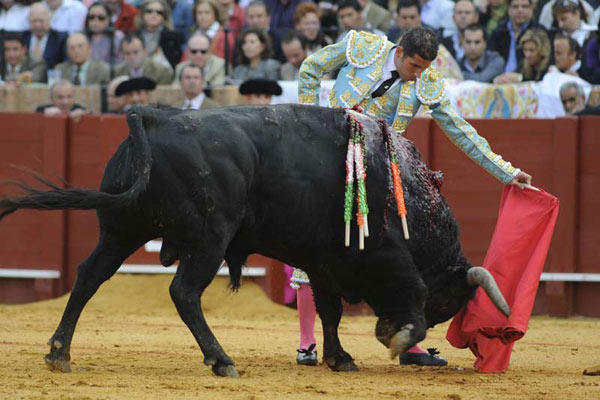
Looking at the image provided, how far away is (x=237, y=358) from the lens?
4867mm

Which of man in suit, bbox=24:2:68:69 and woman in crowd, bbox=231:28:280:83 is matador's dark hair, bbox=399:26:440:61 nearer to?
woman in crowd, bbox=231:28:280:83

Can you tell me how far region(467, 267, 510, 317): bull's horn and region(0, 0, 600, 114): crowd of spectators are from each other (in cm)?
355

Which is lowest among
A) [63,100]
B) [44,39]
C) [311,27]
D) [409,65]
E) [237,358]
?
[237,358]

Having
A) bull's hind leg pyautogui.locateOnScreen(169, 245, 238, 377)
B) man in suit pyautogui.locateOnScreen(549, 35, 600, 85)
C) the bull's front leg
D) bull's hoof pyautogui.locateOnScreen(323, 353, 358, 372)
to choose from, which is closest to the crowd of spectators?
man in suit pyautogui.locateOnScreen(549, 35, 600, 85)

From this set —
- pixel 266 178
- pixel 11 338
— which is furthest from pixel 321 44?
pixel 266 178

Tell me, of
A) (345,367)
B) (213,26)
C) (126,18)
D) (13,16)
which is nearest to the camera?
(345,367)

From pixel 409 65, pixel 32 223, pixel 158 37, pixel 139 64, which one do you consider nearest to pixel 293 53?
pixel 158 37

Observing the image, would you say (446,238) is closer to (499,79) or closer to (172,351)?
(172,351)

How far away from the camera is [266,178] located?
4.15m

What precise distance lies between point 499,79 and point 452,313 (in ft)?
11.5

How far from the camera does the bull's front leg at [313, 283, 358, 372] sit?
457 centimetres

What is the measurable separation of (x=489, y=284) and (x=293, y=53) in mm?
4108

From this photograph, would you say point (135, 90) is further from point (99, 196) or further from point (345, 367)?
point (99, 196)

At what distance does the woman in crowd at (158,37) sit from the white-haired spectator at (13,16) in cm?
132
